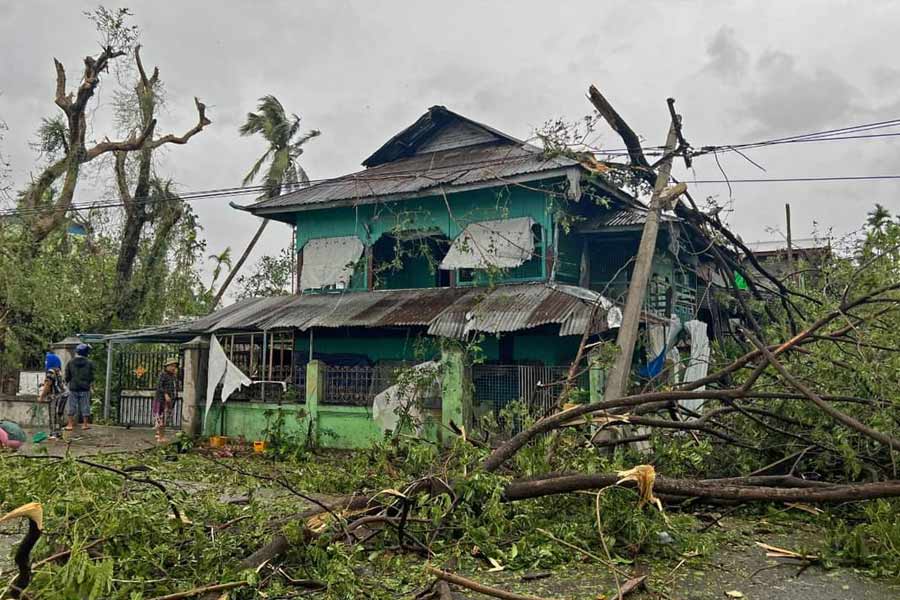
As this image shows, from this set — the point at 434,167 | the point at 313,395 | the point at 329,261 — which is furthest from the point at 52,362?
the point at 434,167

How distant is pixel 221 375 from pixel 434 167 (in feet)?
19.1

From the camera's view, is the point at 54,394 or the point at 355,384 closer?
the point at 355,384

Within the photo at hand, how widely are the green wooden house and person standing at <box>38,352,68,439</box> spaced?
2354mm

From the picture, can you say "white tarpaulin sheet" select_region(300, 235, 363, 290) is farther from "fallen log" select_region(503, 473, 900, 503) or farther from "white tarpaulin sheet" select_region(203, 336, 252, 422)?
"fallen log" select_region(503, 473, 900, 503)

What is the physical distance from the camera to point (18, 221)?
17.5 metres

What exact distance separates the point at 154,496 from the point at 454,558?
2.03 m

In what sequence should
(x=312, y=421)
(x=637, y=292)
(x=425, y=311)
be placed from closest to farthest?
(x=637, y=292)
(x=312, y=421)
(x=425, y=311)

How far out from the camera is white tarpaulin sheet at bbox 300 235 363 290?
14.3 metres

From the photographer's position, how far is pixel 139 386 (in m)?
16.1

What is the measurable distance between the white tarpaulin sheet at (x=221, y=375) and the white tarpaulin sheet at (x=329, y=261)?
251 centimetres

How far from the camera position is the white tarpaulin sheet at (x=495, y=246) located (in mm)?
12422

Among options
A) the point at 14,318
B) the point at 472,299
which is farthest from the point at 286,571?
the point at 14,318

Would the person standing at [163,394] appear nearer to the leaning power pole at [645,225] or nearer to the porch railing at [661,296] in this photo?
the porch railing at [661,296]

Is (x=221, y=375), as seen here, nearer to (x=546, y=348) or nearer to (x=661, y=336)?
(x=546, y=348)
